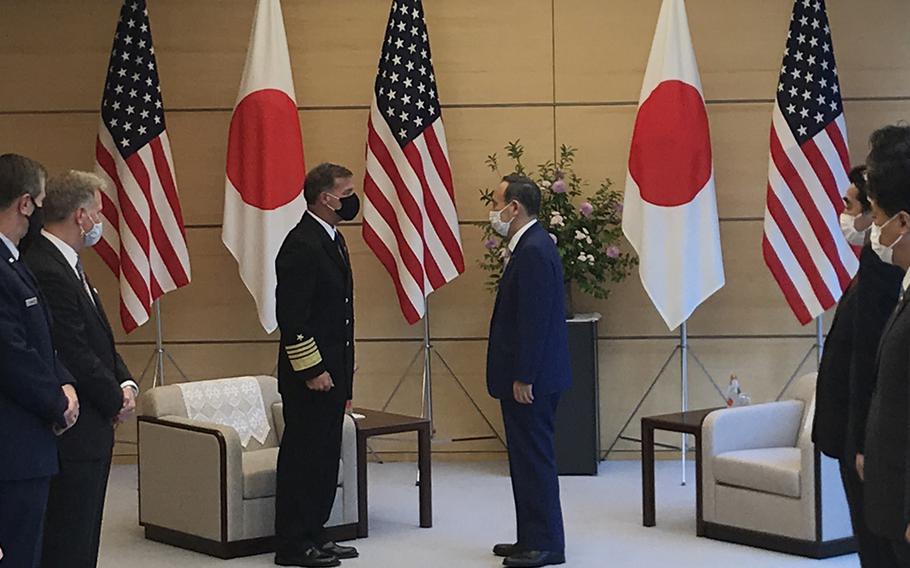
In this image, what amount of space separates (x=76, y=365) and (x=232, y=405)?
2.43 metres

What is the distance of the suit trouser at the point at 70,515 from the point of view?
175 inches

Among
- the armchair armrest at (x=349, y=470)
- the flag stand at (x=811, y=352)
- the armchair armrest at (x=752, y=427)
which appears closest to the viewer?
the armchair armrest at (x=752, y=427)

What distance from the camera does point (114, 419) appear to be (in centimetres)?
461

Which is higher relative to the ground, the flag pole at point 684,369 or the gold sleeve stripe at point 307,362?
the gold sleeve stripe at point 307,362

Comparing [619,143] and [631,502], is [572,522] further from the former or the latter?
[619,143]

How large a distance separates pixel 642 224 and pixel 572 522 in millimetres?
1956

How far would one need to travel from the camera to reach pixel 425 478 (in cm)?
692

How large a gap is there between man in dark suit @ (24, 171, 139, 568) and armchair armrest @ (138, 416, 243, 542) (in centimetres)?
164

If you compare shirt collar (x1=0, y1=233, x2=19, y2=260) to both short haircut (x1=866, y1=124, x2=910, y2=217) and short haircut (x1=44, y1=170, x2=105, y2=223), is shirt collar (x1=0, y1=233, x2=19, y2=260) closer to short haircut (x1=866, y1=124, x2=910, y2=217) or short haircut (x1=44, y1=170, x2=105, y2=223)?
short haircut (x1=44, y1=170, x2=105, y2=223)

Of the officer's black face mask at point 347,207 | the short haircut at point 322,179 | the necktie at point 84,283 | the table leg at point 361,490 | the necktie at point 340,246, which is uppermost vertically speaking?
the short haircut at point 322,179

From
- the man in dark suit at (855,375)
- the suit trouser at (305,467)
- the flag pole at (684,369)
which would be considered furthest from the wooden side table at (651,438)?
the man in dark suit at (855,375)

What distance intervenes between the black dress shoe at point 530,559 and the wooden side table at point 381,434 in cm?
95

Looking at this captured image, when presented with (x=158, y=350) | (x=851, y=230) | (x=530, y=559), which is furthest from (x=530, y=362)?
(x=158, y=350)

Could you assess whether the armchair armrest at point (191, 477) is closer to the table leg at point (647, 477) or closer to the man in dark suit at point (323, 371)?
the man in dark suit at point (323, 371)
